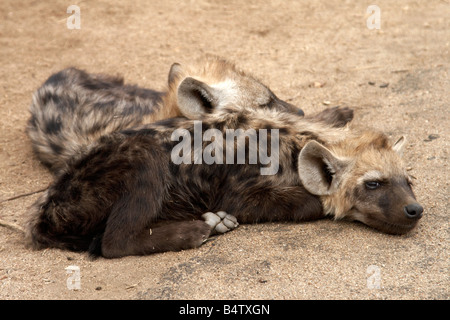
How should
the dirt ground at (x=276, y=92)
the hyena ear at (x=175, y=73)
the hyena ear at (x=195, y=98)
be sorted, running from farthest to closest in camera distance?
the hyena ear at (x=175, y=73) < the hyena ear at (x=195, y=98) < the dirt ground at (x=276, y=92)

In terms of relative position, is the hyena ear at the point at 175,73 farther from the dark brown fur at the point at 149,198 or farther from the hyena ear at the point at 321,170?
the hyena ear at the point at 321,170

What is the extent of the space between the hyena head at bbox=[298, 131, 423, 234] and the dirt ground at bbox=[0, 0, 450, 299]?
0.27 feet

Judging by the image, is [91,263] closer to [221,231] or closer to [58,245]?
[58,245]

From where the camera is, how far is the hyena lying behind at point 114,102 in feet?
10.2

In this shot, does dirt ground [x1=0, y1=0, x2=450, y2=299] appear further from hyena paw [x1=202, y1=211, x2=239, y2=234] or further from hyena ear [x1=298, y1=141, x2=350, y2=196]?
hyena ear [x1=298, y1=141, x2=350, y2=196]

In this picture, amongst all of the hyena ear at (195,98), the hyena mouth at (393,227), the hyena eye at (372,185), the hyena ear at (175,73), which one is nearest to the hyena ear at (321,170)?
the hyena eye at (372,185)

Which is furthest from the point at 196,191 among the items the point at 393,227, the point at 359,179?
the point at 393,227

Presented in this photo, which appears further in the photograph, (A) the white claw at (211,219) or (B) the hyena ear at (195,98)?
(B) the hyena ear at (195,98)

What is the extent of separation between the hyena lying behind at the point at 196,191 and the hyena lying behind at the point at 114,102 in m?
0.27

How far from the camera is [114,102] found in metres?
3.63

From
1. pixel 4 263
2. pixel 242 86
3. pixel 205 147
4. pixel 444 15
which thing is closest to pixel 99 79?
pixel 242 86

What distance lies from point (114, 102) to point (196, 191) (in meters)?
1.09

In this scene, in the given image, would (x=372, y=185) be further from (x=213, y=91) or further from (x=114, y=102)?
(x=114, y=102)

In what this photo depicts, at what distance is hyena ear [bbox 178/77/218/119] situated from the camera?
3.02m
